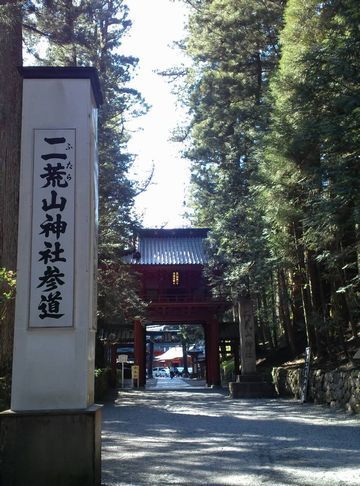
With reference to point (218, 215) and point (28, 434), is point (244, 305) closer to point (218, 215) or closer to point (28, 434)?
point (218, 215)

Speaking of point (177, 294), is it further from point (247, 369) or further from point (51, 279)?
point (51, 279)

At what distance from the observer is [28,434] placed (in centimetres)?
435

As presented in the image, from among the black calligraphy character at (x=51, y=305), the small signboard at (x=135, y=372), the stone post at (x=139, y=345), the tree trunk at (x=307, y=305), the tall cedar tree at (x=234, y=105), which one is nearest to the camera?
the black calligraphy character at (x=51, y=305)

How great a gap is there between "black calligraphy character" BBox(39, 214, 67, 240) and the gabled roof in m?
18.2

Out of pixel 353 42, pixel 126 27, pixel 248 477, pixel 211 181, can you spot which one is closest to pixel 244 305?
pixel 211 181

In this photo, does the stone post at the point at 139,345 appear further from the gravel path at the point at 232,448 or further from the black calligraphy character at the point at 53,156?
the black calligraphy character at the point at 53,156

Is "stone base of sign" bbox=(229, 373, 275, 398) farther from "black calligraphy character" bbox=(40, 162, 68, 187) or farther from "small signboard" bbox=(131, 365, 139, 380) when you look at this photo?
"black calligraphy character" bbox=(40, 162, 68, 187)

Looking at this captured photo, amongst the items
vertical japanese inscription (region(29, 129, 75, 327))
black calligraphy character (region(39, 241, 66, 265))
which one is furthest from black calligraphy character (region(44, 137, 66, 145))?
black calligraphy character (region(39, 241, 66, 265))

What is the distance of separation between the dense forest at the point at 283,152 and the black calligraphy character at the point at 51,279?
14.9ft

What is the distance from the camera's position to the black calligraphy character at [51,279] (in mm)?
4754

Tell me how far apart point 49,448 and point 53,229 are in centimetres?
196

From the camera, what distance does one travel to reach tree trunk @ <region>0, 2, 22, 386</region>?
28.1ft

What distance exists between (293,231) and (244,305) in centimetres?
565

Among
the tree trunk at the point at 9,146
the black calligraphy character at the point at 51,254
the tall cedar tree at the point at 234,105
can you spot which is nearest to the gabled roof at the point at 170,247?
the tall cedar tree at the point at 234,105
